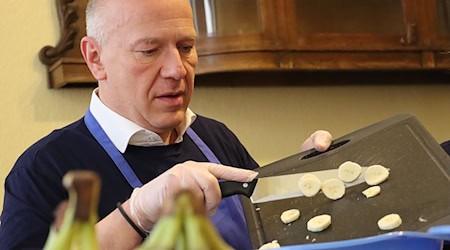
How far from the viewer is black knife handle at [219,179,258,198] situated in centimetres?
100

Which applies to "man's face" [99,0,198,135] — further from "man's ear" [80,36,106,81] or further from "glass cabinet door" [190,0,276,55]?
"glass cabinet door" [190,0,276,55]

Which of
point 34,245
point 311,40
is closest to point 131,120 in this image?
point 34,245

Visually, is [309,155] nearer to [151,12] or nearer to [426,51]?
[151,12]

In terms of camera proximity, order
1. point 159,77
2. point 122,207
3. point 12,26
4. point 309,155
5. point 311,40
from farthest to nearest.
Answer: point 311,40 < point 12,26 < point 159,77 < point 309,155 < point 122,207

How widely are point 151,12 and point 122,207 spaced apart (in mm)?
391

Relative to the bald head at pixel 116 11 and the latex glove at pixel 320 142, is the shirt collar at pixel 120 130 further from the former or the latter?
the latex glove at pixel 320 142

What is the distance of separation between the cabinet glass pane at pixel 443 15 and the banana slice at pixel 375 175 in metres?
1.26

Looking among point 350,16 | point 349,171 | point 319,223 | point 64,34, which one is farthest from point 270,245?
point 350,16

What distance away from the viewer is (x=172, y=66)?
1.29 meters

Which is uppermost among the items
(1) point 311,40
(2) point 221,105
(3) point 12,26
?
(3) point 12,26

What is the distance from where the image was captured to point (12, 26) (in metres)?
1.85

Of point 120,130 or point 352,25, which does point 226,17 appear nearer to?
point 352,25

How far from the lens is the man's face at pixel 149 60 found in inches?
50.3

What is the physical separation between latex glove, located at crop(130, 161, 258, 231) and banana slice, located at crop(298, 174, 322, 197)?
0.13 metres
